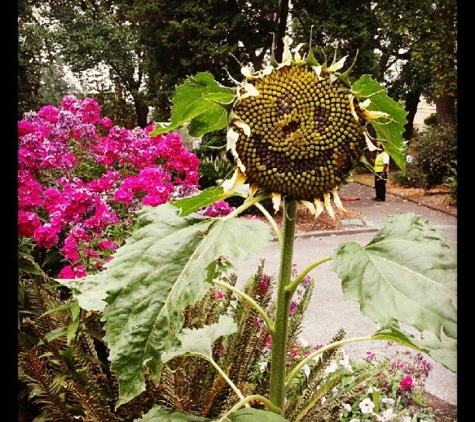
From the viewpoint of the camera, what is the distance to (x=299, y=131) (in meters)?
0.74

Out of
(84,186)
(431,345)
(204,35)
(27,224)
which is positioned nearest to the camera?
(431,345)

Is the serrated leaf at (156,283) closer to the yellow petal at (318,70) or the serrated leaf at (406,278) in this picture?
the serrated leaf at (406,278)

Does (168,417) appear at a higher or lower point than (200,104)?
lower

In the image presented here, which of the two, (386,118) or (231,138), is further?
(386,118)

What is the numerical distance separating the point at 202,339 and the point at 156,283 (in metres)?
0.51

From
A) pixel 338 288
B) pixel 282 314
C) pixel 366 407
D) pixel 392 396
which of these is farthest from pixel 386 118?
pixel 338 288

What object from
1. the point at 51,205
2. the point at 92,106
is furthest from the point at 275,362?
the point at 92,106

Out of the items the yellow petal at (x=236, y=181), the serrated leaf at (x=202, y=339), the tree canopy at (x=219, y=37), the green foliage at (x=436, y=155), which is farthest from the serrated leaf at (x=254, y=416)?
the green foliage at (x=436, y=155)

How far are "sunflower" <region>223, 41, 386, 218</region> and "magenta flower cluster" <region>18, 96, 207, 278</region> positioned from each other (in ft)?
4.79

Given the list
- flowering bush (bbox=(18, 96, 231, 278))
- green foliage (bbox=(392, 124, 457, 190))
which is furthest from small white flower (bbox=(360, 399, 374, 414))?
green foliage (bbox=(392, 124, 457, 190))

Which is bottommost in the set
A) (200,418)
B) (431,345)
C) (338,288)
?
(338,288)

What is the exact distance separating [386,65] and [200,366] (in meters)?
14.1

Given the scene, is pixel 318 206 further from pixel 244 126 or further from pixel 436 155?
pixel 436 155

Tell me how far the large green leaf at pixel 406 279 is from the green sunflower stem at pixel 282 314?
14 centimetres
